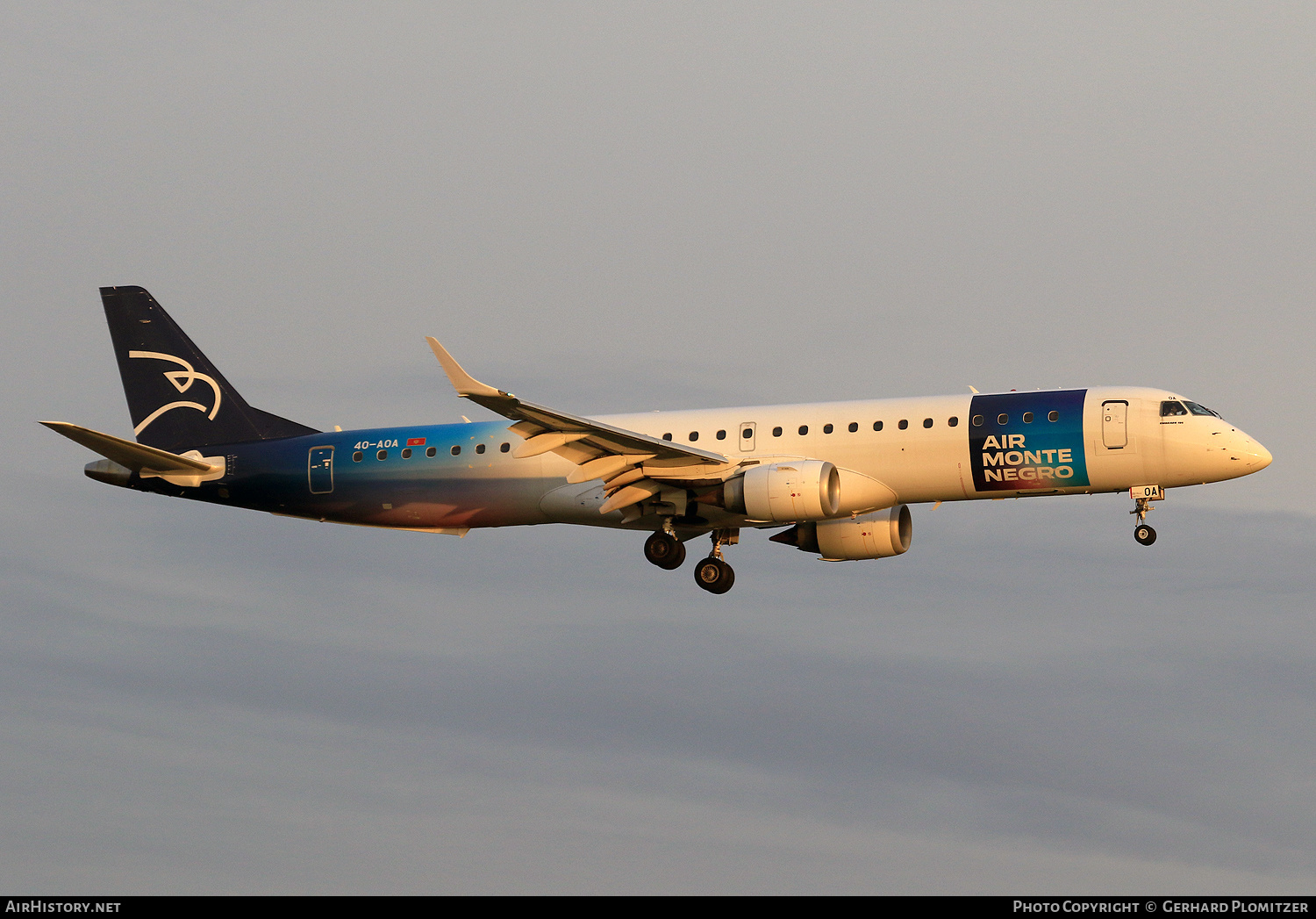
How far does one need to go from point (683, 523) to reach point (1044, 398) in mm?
10042

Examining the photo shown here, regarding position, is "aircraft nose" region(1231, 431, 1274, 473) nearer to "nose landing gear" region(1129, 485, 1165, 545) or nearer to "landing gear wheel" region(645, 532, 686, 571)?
"nose landing gear" region(1129, 485, 1165, 545)

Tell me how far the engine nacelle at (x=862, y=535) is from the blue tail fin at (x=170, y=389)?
15149 mm

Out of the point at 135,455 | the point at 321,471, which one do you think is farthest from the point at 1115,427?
the point at 135,455

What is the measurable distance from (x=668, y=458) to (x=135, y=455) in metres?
15.2

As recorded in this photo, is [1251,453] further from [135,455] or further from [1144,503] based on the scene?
[135,455]

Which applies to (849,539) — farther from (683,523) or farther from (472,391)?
(472,391)

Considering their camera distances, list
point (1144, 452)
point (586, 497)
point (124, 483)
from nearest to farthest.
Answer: point (1144, 452) → point (586, 497) → point (124, 483)

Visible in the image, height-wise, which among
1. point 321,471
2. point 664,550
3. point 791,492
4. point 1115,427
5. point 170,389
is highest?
point 170,389

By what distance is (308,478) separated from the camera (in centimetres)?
4544

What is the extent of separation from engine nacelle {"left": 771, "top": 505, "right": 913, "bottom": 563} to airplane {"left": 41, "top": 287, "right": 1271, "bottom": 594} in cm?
5

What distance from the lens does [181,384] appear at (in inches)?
1886

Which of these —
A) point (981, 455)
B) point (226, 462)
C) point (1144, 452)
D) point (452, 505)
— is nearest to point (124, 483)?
point (226, 462)

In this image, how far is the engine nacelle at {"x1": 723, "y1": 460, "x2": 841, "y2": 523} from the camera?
1537 inches

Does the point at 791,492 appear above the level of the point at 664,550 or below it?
above
